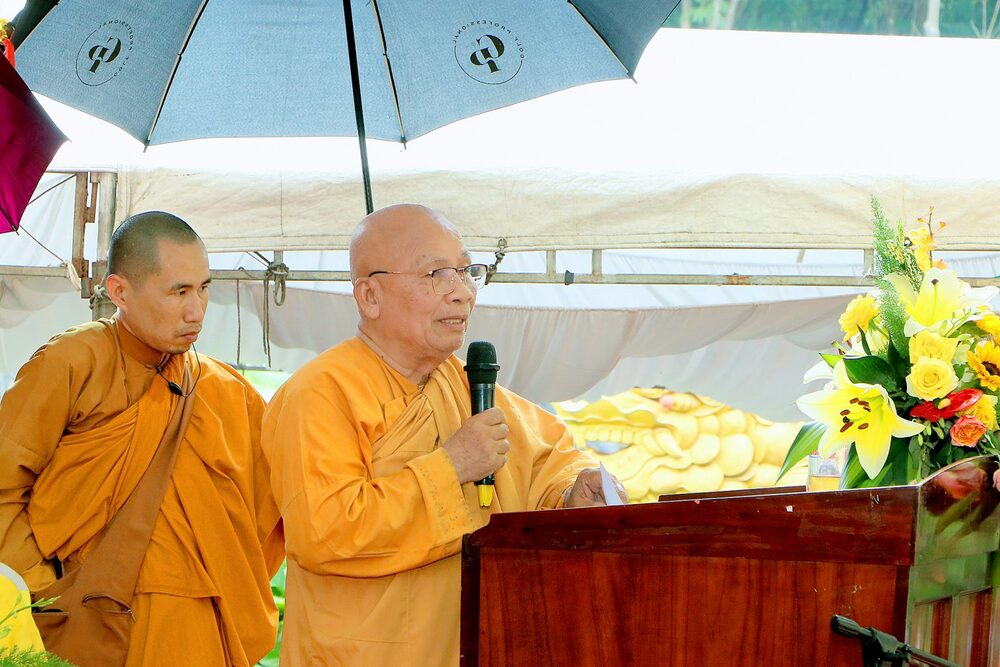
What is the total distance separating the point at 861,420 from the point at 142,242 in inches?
74.2

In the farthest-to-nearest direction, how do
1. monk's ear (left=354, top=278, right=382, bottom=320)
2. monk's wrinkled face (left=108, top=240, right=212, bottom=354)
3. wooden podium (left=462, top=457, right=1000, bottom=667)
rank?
monk's wrinkled face (left=108, top=240, right=212, bottom=354) < monk's ear (left=354, top=278, right=382, bottom=320) < wooden podium (left=462, top=457, right=1000, bottom=667)

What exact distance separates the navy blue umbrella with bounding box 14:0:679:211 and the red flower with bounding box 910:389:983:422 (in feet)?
4.78

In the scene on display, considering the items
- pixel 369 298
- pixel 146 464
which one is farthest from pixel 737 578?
pixel 146 464

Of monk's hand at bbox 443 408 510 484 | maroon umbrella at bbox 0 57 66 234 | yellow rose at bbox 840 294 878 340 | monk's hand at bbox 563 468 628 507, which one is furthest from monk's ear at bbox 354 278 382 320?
yellow rose at bbox 840 294 878 340

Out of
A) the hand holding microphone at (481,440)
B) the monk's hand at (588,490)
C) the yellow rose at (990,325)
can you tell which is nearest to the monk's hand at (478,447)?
the hand holding microphone at (481,440)

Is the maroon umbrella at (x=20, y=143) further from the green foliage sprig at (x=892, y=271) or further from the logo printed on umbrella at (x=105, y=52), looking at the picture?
the green foliage sprig at (x=892, y=271)

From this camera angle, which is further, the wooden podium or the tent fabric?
the tent fabric

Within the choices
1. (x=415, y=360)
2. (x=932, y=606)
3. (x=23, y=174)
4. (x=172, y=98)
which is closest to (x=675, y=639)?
(x=932, y=606)

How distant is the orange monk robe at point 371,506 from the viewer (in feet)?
6.86

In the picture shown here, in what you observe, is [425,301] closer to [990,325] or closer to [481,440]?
[481,440]

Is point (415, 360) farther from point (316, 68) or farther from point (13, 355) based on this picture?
point (13, 355)

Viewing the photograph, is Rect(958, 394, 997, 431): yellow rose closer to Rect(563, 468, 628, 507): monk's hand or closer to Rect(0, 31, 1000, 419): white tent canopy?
Rect(563, 468, 628, 507): monk's hand

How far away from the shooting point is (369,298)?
240 cm

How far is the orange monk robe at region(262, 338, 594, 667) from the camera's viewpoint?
2092 mm
